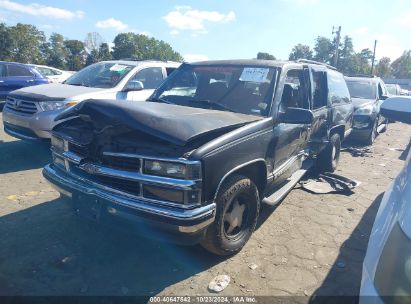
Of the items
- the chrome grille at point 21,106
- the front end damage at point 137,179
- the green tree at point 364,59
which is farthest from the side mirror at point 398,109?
the green tree at point 364,59

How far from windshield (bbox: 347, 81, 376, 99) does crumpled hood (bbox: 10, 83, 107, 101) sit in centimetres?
784

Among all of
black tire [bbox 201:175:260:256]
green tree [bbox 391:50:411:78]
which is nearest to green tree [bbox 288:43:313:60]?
green tree [bbox 391:50:411:78]

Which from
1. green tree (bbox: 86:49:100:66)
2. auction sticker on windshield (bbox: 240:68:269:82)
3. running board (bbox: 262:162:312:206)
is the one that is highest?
green tree (bbox: 86:49:100:66)

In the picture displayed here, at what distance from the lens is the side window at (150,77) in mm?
7237

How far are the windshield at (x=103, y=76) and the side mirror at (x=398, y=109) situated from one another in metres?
5.35

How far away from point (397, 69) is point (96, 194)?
10573 cm

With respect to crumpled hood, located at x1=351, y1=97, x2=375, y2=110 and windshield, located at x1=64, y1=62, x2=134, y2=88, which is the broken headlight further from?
crumpled hood, located at x1=351, y1=97, x2=375, y2=110

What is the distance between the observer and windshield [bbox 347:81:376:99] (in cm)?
1009

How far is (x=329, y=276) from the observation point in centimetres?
317

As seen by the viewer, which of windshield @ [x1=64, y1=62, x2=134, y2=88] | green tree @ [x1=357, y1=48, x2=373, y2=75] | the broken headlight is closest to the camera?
the broken headlight

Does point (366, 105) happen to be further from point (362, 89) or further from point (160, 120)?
point (160, 120)

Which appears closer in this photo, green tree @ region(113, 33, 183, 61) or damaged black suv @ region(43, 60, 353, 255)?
damaged black suv @ region(43, 60, 353, 255)

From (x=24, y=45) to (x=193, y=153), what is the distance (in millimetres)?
53062

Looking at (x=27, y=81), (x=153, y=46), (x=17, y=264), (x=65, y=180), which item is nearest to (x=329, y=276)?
(x=65, y=180)
